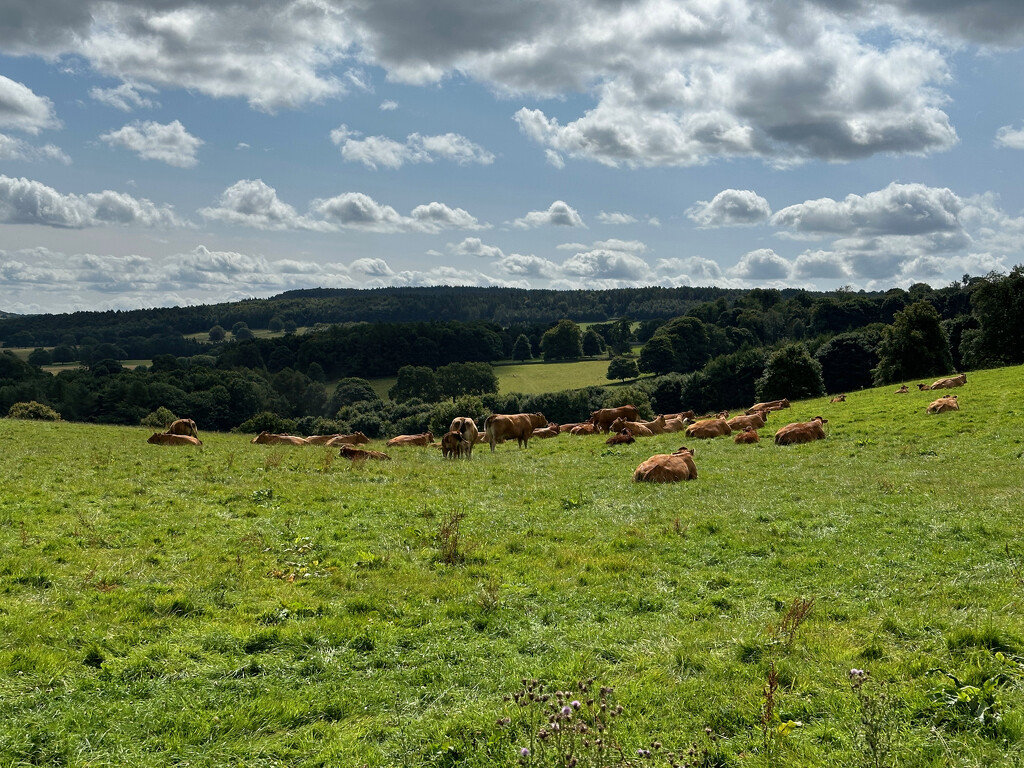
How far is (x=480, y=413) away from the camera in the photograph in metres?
74.5

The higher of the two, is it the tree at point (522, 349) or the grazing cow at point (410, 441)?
the tree at point (522, 349)

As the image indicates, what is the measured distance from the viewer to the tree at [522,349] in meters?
154

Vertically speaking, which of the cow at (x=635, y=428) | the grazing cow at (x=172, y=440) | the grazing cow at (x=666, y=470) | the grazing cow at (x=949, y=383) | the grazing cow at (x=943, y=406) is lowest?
the cow at (x=635, y=428)

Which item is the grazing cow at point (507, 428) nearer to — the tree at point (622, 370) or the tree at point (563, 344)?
the tree at point (622, 370)

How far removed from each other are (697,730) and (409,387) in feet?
370

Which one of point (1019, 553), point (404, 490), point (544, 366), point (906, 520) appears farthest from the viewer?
point (544, 366)

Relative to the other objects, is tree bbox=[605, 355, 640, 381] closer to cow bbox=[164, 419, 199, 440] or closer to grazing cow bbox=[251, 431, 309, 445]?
grazing cow bbox=[251, 431, 309, 445]

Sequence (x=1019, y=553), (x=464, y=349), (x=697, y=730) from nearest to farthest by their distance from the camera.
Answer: (x=697, y=730)
(x=1019, y=553)
(x=464, y=349)

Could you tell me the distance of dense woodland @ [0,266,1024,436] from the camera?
57.7 meters

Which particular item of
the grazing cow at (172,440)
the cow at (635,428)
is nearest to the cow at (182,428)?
the grazing cow at (172,440)

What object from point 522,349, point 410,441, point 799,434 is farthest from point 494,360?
point 799,434

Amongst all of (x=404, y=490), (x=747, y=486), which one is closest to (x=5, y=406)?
(x=404, y=490)

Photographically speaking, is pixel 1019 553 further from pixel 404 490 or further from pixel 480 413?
pixel 480 413

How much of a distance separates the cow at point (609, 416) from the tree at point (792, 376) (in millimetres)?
25214
